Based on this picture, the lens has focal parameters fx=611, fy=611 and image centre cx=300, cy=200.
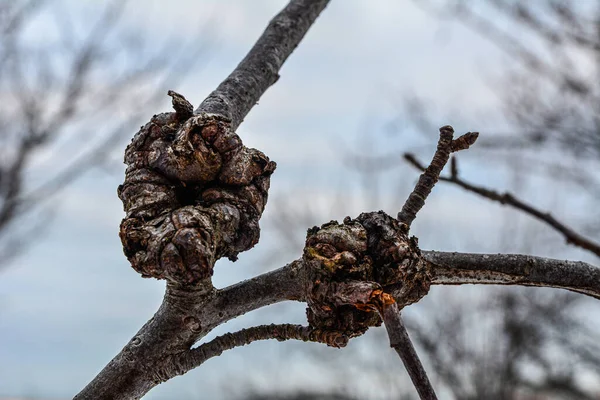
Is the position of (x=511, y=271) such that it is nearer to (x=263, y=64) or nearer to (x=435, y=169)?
(x=435, y=169)

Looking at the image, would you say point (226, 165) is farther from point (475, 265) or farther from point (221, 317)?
point (475, 265)

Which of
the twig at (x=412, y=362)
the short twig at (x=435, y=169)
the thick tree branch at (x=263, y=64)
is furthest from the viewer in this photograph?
the thick tree branch at (x=263, y=64)

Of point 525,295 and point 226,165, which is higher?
point 525,295

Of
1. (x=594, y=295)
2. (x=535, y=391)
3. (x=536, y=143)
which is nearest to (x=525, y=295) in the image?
(x=535, y=391)

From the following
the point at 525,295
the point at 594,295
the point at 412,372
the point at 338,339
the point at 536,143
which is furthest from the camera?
the point at 525,295

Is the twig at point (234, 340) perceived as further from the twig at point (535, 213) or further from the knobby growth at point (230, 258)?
the twig at point (535, 213)

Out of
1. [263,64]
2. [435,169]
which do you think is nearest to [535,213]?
[435,169]

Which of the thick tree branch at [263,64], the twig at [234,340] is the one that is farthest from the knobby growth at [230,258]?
the thick tree branch at [263,64]
